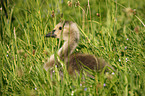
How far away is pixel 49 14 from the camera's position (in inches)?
171

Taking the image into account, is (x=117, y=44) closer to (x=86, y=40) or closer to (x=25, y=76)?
(x=86, y=40)

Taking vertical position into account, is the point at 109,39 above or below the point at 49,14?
below

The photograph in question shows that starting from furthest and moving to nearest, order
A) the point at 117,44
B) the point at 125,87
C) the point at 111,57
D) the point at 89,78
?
the point at 117,44 → the point at 111,57 → the point at 89,78 → the point at 125,87

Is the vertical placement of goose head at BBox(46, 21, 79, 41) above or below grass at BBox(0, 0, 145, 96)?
above

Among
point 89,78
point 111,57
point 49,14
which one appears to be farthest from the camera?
point 49,14

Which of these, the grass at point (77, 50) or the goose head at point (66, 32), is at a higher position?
the goose head at point (66, 32)

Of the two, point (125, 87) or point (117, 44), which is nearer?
point (125, 87)

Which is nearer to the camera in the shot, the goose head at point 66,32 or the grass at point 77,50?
the grass at point 77,50

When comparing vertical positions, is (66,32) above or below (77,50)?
above

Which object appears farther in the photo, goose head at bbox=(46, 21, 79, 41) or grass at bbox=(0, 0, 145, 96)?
goose head at bbox=(46, 21, 79, 41)

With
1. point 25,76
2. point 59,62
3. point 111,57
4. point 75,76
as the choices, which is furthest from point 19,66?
point 111,57

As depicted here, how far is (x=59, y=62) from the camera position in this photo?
10.6 feet

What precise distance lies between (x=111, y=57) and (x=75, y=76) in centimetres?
87

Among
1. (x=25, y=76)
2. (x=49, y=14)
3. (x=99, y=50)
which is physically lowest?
(x=25, y=76)
